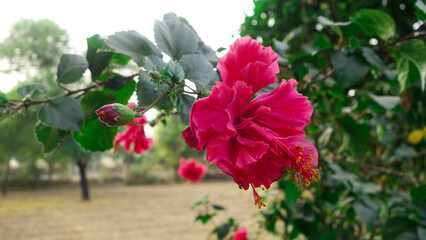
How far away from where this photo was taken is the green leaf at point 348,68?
0.54 meters

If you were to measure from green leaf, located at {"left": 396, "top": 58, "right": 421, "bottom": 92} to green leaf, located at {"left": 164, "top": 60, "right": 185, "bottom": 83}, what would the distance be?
0.47 metres

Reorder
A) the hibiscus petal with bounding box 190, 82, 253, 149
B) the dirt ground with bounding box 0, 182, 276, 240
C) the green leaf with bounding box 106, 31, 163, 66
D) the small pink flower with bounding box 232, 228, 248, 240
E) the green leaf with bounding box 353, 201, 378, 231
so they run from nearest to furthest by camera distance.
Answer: the hibiscus petal with bounding box 190, 82, 253, 149, the green leaf with bounding box 106, 31, 163, 66, the green leaf with bounding box 353, 201, 378, 231, the small pink flower with bounding box 232, 228, 248, 240, the dirt ground with bounding box 0, 182, 276, 240

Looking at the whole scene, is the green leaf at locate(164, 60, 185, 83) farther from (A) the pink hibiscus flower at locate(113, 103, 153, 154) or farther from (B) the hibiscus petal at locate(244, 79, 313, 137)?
(A) the pink hibiscus flower at locate(113, 103, 153, 154)

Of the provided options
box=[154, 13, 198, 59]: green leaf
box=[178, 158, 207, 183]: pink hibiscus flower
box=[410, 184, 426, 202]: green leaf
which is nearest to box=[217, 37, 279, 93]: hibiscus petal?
box=[154, 13, 198, 59]: green leaf

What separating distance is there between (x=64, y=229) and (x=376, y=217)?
5.29 meters

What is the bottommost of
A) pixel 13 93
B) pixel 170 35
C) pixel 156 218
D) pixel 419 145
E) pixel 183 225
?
pixel 156 218

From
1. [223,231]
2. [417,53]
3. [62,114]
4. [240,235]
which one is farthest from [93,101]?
[240,235]

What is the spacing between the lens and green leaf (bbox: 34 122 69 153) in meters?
0.51

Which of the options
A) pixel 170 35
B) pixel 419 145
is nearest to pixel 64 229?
pixel 419 145

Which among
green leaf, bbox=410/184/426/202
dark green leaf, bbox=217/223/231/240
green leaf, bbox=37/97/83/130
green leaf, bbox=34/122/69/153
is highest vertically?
green leaf, bbox=37/97/83/130

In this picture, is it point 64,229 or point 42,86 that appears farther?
point 64,229

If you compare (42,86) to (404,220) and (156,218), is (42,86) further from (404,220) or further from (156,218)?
(156,218)

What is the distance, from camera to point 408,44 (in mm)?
546

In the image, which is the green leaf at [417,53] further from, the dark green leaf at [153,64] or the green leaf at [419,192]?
the dark green leaf at [153,64]
